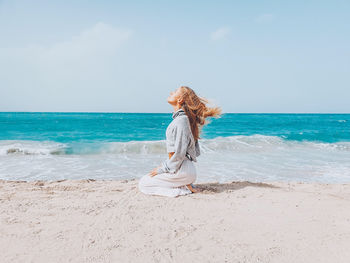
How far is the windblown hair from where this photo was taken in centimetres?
420

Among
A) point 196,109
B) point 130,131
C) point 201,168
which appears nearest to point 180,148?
point 196,109

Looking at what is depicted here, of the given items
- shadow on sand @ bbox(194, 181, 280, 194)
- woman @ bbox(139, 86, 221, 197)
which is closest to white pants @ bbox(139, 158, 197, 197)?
woman @ bbox(139, 86, 221, 197)

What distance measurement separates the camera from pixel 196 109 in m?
4.26

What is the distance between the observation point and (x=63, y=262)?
2.28 metres

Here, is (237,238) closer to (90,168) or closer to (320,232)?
(320,232)

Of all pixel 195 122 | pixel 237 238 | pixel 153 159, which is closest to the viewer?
pixel 237 238

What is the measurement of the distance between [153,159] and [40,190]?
5673mm

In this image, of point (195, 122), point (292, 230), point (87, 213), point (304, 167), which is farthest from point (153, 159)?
point (292, 230)

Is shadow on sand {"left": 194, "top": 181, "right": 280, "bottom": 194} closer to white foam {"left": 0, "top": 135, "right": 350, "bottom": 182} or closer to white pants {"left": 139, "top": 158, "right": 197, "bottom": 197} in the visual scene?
white pants {"left": 139, "top": 158, "right": 197, "bottom": 197}

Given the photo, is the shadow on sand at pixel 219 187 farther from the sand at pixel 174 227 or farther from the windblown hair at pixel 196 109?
the windblown hair at pixel 196 109

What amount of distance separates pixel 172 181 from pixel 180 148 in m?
0.59

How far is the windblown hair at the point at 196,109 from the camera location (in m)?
4.20

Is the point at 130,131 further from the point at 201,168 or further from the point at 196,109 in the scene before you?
the point at 196,109

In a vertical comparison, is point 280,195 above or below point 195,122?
below
